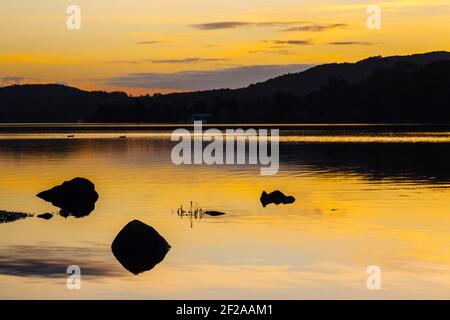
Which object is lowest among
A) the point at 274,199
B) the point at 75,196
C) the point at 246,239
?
the point at 274,199

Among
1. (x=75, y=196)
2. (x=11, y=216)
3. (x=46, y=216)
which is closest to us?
(x=11, y=216)

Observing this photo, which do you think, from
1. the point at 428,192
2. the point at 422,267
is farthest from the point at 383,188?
the point at 422,267

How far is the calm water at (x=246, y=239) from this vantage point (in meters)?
29.0

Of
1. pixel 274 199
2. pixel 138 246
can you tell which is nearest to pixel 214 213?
pixel 274 199

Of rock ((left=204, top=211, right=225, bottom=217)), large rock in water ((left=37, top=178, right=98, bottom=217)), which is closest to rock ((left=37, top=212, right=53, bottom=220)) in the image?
large rock in water ((left=37, top=178, right=98, bottom=217))

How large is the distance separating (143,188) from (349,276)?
3730 centimetres

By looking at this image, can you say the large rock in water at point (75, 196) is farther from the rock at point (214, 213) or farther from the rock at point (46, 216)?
the rock at point (214, 213)

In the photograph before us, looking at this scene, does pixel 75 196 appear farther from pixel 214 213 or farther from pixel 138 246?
pixel 138 246

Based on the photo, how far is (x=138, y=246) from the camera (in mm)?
34250

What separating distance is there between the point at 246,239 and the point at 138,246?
650 cm

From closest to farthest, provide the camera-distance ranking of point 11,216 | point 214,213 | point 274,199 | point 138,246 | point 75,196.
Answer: point 138,246, point 11,216, point 214,213, point 75,196, point 274,199

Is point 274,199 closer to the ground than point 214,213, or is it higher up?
higher up

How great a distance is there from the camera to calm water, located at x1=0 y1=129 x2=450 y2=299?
29.0m
